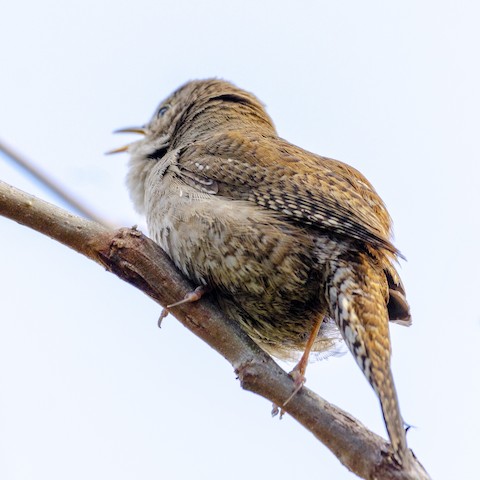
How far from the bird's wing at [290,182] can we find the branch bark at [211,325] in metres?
0.57

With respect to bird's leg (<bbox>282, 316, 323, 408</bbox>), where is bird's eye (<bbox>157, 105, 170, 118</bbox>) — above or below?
above

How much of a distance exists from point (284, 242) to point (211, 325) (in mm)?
530

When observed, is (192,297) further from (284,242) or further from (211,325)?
(284,242)

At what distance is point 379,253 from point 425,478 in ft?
3.73

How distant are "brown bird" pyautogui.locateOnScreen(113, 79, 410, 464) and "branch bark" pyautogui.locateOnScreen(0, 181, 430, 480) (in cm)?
14

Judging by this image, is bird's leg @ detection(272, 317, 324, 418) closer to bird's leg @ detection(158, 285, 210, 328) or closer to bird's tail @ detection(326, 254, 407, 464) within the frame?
bird's tail @ detection(326, 254, 407, 464)

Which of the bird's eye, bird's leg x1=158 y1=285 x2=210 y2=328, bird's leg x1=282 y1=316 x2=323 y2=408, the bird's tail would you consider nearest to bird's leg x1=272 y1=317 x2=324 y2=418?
bird's leg x1=282 y1=316 x2=323 y2=408

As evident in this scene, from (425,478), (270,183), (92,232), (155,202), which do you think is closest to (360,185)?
(270,183)

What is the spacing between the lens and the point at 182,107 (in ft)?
18.4

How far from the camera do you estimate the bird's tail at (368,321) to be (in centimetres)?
288

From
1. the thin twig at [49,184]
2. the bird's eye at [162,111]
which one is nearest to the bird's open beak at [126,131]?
the bird's eye at [162,111]

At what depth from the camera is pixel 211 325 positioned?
3.49m

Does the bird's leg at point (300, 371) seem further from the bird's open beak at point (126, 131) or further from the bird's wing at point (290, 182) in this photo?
the bird's open beak at point (126, 131)

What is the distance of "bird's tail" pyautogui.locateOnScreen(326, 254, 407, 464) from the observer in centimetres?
288
